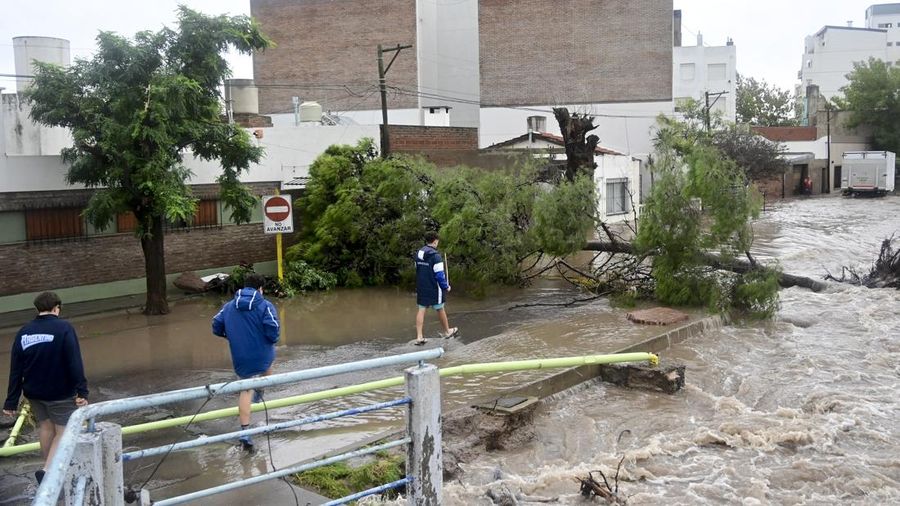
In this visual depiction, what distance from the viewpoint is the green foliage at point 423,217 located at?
15719mm

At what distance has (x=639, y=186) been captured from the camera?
40.5 m

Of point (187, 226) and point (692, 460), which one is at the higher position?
point (187, 226)

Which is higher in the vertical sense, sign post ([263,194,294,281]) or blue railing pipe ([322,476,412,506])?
sign post ([263,194,294,281])

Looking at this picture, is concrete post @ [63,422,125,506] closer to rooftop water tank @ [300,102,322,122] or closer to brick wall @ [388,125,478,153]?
brick wall @ [388,125,478,153]

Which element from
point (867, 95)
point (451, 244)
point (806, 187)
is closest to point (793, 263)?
point (451, 244)

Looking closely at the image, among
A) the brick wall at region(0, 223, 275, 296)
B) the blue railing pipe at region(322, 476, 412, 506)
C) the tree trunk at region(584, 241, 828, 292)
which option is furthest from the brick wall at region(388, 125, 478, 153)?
the blue railing pipe at region(322, 476, 412, 506)

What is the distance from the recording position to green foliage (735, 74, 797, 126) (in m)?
81.4

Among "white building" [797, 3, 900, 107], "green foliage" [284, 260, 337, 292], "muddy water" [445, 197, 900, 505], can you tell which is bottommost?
"muddy water" [445, 197, 900, 505]

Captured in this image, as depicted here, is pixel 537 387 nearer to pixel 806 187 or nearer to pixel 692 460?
pixel 692 460

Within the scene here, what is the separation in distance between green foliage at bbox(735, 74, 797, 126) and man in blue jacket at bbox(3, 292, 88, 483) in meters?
82.0

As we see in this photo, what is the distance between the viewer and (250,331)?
24.4ft

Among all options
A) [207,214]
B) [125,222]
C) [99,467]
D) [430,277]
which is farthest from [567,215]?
[99,467]

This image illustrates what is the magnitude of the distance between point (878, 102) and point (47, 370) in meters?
70.2

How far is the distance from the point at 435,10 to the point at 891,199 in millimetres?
30385
